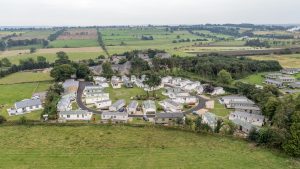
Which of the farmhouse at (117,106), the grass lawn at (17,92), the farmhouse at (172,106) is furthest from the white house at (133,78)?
the grass lawn at (17,92)

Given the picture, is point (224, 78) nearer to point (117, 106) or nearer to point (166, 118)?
point (166, 118)

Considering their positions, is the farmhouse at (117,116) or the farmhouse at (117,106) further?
the farmhouse at (117,106)

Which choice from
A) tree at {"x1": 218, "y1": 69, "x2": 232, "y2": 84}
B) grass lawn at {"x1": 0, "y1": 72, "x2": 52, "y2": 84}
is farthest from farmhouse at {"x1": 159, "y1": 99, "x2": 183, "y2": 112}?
grass lawn at {"x1": 0, "y1": 72, "x2": 52, "y2": 84}

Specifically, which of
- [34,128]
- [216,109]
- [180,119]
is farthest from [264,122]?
[34,128]

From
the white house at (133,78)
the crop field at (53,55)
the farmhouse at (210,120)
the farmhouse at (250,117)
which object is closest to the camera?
the farmhouse at (210,120)

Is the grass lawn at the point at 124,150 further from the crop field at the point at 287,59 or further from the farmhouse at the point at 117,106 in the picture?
the crop field at the point at 287,59

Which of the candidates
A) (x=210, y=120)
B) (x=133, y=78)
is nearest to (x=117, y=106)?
(x=210, y=120)

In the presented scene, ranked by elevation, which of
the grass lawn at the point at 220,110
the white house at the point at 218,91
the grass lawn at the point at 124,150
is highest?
the white house at the point at 218,91
